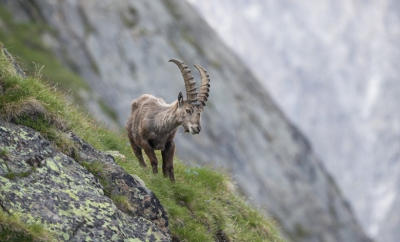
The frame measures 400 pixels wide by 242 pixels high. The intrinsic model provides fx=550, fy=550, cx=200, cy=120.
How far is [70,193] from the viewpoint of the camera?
33.4 ft

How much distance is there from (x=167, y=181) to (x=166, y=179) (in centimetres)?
7

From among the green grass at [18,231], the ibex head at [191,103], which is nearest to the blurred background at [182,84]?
the ibex head at [191,103]

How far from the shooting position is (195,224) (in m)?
12.8

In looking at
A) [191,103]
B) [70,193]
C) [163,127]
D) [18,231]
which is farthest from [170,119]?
[18,231]

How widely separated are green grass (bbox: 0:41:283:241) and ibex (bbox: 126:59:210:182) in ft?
1.77

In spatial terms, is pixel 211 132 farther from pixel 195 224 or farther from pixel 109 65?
pixel 195 224

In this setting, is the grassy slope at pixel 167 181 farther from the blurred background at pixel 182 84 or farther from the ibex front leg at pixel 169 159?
the blurred background at pixel 182 84

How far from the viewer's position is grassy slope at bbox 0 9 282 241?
11.2 m

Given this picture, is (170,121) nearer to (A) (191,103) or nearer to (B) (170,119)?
(B) (170,119)

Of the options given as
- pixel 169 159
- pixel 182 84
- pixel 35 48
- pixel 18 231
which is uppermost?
pixel 182 84

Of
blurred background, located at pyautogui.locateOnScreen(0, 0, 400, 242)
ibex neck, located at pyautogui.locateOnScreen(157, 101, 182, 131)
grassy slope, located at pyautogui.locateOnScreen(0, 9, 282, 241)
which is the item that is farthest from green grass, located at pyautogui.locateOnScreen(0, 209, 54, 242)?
blurred background, located at pyautogui.locateOnScreen(0, 0, 400, 242)

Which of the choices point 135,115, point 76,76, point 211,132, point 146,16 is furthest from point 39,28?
point 135,115

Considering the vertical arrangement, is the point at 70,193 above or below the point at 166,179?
below

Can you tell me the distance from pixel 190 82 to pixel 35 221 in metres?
6.57
